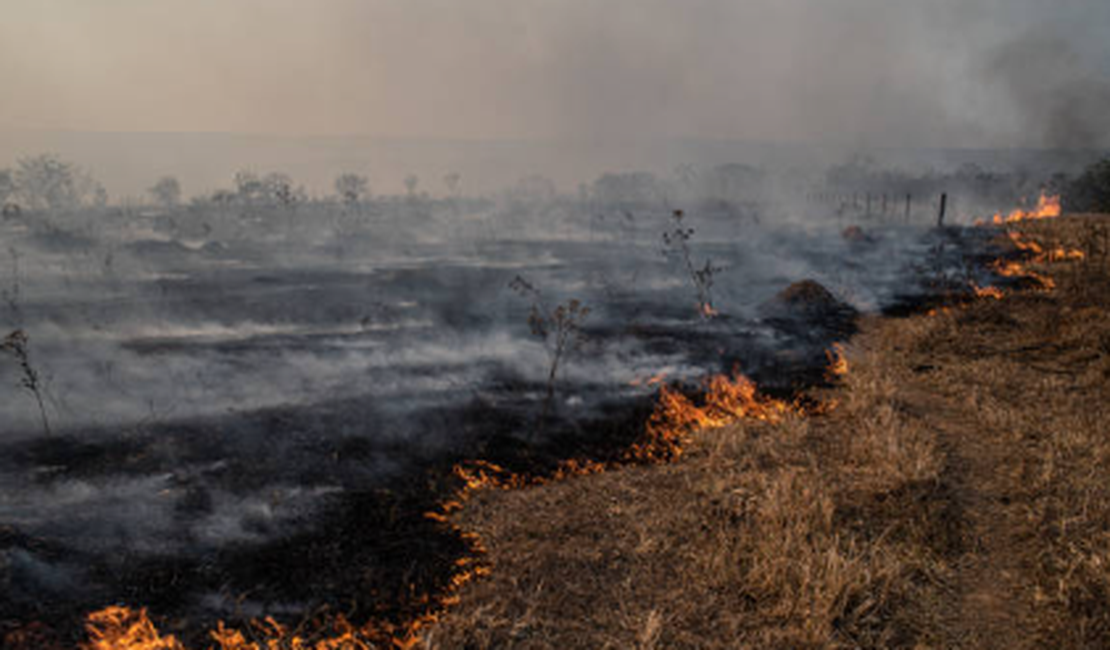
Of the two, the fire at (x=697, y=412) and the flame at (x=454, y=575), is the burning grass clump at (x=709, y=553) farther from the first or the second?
the fire at (x=697, y=412)

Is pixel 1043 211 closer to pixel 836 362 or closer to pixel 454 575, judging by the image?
pixel 836 362

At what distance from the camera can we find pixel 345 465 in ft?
34.3

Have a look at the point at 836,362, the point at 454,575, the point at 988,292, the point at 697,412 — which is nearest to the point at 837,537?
the point at 454,575

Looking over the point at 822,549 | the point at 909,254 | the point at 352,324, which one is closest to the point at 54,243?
the point at 352,324

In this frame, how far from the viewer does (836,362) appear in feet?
53.0

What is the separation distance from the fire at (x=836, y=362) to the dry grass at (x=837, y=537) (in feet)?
9.15

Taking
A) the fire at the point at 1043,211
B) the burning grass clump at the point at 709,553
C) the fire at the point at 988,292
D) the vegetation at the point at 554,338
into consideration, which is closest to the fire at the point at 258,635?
the burning grass clump at the point at 709,553

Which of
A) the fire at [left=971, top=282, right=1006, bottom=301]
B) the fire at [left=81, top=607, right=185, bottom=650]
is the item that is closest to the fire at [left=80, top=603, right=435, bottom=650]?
the fire at [left=81, top=607, right=185, bottom=650]

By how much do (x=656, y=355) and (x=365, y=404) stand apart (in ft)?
26.5

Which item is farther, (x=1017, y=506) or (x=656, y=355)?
(x=656, y=355)

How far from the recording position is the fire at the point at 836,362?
49.3 ft

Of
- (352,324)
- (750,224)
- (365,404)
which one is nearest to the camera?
(365,404)

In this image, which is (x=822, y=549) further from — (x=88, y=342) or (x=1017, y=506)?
(x=88, y=342)

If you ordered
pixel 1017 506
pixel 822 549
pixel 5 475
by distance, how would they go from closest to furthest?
pixel 822 549 < pixel 1017 506 < pixel 5 475
